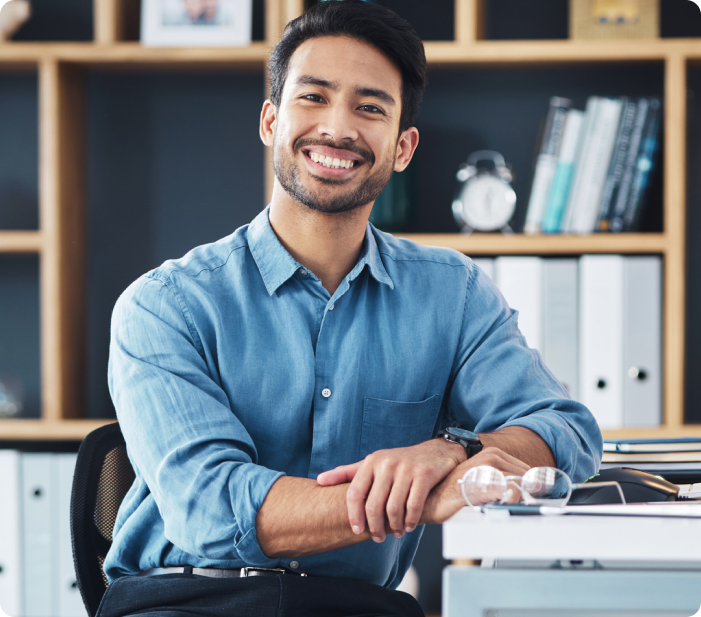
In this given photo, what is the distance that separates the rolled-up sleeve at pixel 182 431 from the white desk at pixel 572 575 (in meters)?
0.38

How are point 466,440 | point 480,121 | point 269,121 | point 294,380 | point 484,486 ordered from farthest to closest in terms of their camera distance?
point 480,121
point 269,121
point 294,380
point 466,440
point 484,486

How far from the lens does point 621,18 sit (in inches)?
71.7

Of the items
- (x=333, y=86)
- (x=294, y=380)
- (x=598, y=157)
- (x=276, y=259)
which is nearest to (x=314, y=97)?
(x=333, y=86)

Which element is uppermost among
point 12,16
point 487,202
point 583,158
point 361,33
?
point 12,16

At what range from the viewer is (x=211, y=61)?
1.89 meters

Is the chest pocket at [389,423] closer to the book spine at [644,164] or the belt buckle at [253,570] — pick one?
the belt buckle at [253,570]

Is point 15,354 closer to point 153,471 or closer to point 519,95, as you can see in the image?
point 153,471

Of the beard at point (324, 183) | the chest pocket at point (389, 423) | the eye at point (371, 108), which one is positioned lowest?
the chest pocket at point (389, 423)

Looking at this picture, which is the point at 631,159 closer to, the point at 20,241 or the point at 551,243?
the point at 551,243

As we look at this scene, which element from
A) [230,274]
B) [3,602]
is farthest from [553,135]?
[3,602]

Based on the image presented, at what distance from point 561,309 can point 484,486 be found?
1.17 m

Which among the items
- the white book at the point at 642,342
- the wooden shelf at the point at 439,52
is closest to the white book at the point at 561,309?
the white book at the point at 642,342

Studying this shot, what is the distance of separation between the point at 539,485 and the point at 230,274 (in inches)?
24.4

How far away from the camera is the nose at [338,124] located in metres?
1.15
